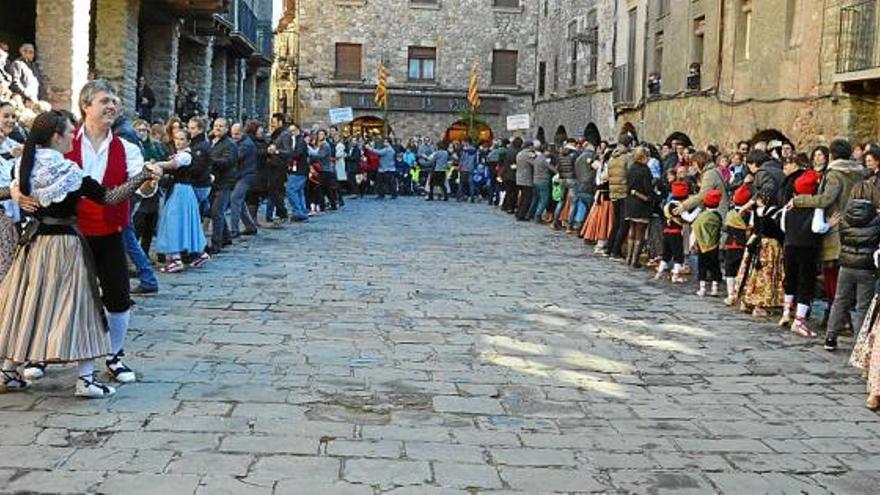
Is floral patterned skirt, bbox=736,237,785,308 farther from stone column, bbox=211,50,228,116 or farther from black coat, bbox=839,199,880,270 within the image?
stone column, bbox=211,50,228,116

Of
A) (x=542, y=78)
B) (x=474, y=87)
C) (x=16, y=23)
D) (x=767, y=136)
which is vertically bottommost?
(x=767, y=136)

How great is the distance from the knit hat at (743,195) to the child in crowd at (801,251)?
49.3 inches

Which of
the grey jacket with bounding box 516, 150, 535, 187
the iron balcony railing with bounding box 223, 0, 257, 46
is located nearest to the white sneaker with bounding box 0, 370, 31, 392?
the grey jacket with bounding box 516, 150, 535, 187

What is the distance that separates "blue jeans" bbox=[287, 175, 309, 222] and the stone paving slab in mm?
8165

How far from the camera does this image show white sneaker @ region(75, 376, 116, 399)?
6.25 meters

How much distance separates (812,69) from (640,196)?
18.8 ft

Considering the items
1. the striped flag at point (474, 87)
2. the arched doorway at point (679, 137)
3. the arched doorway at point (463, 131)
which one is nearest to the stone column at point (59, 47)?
the arched doorway at point (679, 137)

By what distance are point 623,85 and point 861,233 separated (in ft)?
75.2

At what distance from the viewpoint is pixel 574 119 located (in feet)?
124

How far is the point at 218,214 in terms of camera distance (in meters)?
14.1

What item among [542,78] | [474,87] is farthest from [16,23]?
[542,78]

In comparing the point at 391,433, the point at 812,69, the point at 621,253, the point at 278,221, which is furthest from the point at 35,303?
the point at 812,69

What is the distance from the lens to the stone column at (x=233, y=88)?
34406 millimetres

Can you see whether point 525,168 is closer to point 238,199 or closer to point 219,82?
point 238,199
